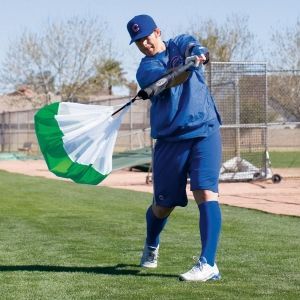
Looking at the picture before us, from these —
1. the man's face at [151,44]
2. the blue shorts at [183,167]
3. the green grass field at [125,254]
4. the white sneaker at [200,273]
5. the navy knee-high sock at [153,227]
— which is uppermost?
the man's face at [151,44]

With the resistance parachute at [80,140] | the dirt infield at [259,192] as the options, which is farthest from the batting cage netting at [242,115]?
the resistance parachute at [80,140]

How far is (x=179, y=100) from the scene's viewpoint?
686 centimetres

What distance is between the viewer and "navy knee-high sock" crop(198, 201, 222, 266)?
22.3ft

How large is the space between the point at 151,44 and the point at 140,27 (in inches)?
6.6

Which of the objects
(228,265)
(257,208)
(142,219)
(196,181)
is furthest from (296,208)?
(196,181)

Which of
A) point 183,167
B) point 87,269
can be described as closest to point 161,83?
point 183,167

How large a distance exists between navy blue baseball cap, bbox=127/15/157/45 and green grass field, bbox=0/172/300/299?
1.81 metres

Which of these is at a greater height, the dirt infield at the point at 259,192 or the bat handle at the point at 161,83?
the bat handle at the point at 161,83

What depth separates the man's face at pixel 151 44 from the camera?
6.88 metres

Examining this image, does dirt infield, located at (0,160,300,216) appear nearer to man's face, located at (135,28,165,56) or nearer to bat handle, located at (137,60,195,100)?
man's face, located at (135,28,165,56)

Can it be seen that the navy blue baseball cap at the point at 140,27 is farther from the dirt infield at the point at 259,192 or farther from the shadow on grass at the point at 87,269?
the dirt infield at the point at 259,192

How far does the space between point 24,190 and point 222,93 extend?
18.1ft

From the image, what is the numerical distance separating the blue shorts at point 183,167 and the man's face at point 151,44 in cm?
68

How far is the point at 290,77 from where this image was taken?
1123 inches
